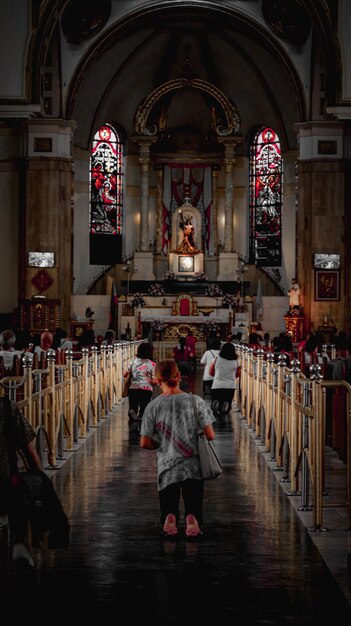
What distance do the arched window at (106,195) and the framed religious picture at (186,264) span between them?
2.86 metres

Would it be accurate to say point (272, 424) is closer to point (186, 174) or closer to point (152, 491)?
point (152, 491)

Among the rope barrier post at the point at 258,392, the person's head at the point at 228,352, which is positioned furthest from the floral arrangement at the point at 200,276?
the rope barrier post at the point at 258,392

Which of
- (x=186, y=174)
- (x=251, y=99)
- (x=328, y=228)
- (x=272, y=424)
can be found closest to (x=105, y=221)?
(x=186, y=174)

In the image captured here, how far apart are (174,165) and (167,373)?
33881mm

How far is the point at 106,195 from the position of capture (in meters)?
40.8

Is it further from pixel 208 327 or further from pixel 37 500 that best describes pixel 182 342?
pixel 37 500

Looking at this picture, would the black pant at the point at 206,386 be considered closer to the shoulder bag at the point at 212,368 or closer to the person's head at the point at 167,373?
the shoulder bag at the point at 212,368

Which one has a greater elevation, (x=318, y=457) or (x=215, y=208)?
(x=215, y=208)

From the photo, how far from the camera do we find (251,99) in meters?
40.1

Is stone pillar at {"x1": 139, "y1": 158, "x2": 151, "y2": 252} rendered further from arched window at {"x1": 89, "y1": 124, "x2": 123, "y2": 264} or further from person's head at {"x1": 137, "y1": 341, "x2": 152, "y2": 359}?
person's head at {"x1": 137, "y1": 341, "x2": 152, "y2": 359}

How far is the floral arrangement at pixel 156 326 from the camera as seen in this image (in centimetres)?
3288

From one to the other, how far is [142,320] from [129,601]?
2746cm

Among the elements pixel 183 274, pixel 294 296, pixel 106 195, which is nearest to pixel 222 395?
pixel 294 296

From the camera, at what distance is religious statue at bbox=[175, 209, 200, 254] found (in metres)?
39.0
